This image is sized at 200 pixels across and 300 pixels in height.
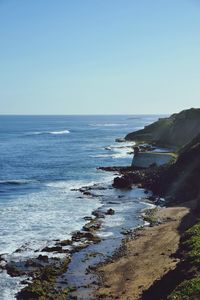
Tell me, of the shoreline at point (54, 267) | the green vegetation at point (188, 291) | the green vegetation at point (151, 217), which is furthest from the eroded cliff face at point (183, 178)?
the green vegetation at point (188, 291)

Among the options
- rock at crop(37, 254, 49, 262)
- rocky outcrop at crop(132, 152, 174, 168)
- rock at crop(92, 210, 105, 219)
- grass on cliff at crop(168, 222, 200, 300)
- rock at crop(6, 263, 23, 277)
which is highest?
rocky outcrop at crop(132, 152, 174, 168)

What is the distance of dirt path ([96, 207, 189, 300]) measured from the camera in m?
29.6

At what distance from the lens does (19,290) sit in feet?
97.2

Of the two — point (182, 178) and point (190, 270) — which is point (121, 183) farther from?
point (190, 270)

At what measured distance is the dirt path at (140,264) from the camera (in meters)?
29.6

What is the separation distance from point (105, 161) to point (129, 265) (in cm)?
6386

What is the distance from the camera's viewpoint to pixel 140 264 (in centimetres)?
3428

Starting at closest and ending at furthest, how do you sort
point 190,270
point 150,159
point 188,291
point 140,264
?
point 188,291
point 190,270
point 140,264
point 150,159

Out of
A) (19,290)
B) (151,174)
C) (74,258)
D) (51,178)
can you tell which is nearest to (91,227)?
(74,258)

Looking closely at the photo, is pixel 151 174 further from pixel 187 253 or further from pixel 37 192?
pixel 187 253

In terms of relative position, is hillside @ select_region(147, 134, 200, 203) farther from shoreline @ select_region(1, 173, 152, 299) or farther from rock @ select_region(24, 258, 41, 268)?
rock @ select_region(24, 258, 41, 268)

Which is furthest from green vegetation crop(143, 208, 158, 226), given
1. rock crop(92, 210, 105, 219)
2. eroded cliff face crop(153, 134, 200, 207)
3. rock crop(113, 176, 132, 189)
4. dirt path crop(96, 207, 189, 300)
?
rock crop(113, 176, 132, 189)

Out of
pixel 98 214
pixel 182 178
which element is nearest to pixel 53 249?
pixel 98 214

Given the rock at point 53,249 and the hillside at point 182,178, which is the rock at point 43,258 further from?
the hillside at point 182,178
